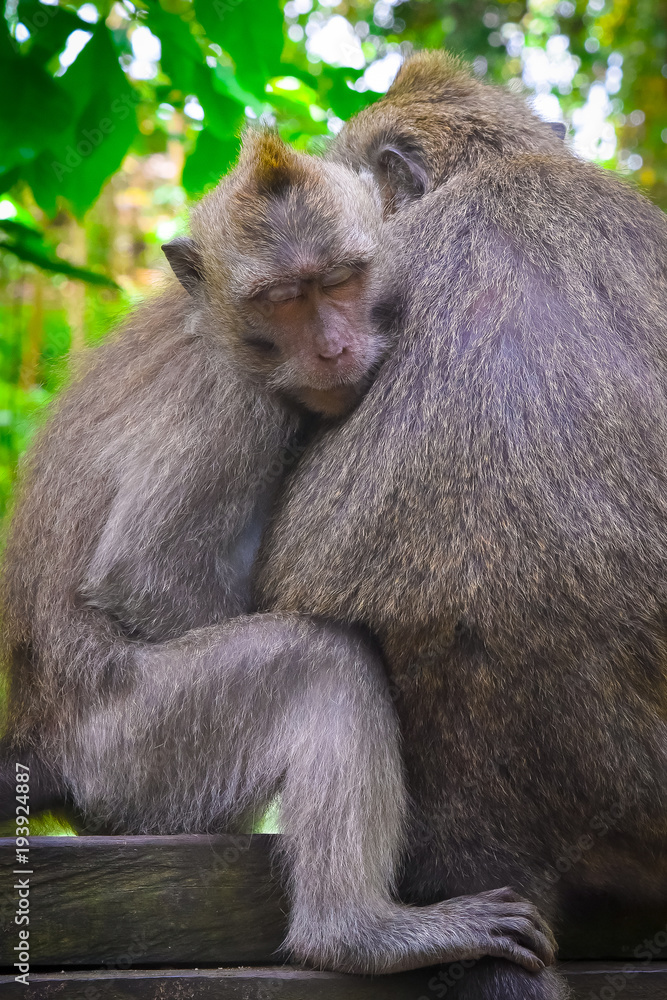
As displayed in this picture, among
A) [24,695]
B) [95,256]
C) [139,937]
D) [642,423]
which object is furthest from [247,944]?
[95,256]

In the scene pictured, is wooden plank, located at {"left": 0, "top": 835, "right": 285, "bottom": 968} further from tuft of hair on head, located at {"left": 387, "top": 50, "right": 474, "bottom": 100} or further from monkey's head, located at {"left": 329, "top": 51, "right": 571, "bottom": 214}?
tuft of hair on head, located at {"left": 387, "top": 50, "right": 474, "bottom": 100}

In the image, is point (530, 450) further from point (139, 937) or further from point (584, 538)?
point (139, 937)

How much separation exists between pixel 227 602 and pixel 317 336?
0.70 m

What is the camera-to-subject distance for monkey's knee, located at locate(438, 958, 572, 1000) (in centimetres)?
187

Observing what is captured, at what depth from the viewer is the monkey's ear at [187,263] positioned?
2.69 metres

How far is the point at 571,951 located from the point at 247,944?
73 centimetres

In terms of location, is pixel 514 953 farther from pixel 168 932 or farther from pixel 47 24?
pixel 47 24

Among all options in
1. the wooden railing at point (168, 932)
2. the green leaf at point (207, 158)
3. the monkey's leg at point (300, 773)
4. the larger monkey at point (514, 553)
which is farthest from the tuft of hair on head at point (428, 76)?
the wooden railing at point (168, 932)

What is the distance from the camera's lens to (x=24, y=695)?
256 cm

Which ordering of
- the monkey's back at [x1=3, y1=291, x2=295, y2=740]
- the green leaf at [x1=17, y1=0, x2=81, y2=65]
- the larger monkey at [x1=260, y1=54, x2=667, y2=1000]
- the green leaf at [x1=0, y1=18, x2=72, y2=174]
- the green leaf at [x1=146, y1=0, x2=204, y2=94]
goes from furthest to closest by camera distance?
the green leaf at [x1=146, y1=0, x2=204, y2=94] → the green leaf at [x1=17, y1=0, x2=81, y2=65] → the green leaf at [x1=0, y1=18, x2=72, y2=174] → the monkey's back at [x1=3, y1=291, x2=295, y2=740] → the larger monkey at [x1=260, y1=54, x2=667, y2=1000]

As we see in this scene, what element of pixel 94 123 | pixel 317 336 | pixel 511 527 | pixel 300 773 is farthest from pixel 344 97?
pixel 300 773

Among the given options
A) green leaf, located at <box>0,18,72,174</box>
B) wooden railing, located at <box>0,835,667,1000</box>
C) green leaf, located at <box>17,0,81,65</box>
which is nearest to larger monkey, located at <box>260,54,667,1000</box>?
wooden railing, located at <box>0,835,667,1000</box>

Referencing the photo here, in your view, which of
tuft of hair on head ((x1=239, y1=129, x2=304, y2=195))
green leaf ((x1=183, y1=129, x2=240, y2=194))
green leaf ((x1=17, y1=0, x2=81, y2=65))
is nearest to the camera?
tuft of hair on head ((x1=239, y1=129, x2=304, y2=195))

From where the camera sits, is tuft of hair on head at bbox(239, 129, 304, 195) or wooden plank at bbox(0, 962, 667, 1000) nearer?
wooden plank at bbox(0, 962, 667, 1000)
